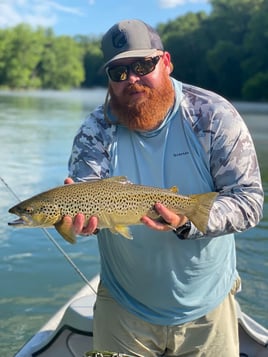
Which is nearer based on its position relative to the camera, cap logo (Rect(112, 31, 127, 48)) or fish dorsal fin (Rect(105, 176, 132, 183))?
fish dorsal fin (Rect(105, 176, 132, 183))

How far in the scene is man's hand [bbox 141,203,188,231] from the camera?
2.63 metres

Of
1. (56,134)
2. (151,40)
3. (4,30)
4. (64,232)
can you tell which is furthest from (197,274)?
(4,30)

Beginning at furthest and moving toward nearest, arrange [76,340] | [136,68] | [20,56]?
[20,56], [76,340], [136,68]

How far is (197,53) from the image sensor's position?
298 feet

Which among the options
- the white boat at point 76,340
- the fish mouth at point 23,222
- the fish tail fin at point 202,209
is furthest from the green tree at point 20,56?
the fish tail fin at point 202,209

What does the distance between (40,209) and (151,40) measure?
0.95 meters

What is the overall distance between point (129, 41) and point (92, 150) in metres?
0.53

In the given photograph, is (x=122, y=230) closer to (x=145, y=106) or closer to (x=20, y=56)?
(x=145, y=106)

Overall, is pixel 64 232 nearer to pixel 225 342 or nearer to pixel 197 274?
pixel 197 274

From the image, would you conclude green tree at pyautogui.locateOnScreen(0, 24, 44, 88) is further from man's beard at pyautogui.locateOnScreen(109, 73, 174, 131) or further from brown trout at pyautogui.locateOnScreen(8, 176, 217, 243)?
brown trout at pyautogui.locateOnScreen(8, 176, 217, 243)

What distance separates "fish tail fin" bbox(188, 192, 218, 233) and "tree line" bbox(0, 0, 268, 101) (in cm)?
6195

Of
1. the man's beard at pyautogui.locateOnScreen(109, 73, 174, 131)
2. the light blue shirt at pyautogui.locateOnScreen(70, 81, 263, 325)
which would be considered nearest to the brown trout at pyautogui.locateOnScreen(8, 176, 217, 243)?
the light blue shirt at pyautogui.locateOnScreen(70, 81, 263, 325)

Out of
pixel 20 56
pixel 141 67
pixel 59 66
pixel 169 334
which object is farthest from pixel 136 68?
pixel 59 66

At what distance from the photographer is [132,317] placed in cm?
294
